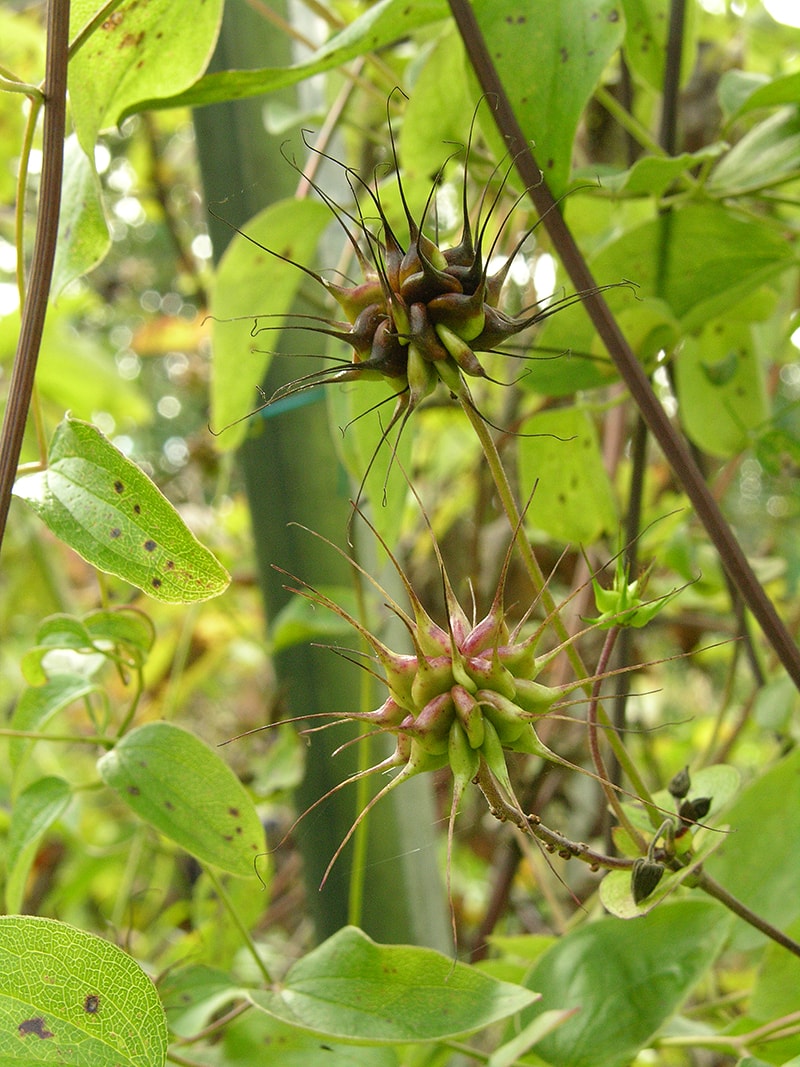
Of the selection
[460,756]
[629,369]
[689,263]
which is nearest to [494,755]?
[460,756]

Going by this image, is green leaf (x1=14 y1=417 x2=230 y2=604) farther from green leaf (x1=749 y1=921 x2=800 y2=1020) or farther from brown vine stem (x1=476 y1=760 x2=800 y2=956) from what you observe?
green leaf (x1=749 y1=921 x2=800 y2=1020)

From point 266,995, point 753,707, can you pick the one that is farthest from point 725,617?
point 266,995

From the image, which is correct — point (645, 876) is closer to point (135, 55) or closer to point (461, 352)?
point (461, 352)

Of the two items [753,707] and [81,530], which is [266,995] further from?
[753,707]

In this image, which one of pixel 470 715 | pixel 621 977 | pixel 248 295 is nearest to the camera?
pixel 470 715

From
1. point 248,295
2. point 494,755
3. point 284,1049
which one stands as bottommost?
point 284,1049

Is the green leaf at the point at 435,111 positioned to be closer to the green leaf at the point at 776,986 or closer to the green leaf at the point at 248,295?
the green leaf at the point at 248,295

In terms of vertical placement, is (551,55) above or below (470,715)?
above

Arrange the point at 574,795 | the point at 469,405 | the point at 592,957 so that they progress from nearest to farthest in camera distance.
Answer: the point at 469,405 < the point at 592,957 < the point at 574,795
